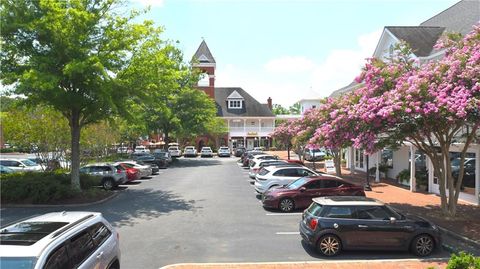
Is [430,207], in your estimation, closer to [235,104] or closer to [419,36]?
[419,36]

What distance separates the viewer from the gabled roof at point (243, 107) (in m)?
70.9

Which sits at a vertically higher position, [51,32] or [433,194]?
[51,32]

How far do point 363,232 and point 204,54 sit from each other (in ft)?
204

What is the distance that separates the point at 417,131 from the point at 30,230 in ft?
38.8

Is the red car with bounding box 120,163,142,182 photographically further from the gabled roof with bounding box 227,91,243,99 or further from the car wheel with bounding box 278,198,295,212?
the gabled roof with bounding box 227,91,243,99

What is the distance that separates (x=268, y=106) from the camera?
7719 centimetres

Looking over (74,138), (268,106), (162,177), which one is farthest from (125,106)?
(268,106)

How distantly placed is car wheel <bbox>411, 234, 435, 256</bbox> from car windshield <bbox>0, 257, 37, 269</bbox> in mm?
9121

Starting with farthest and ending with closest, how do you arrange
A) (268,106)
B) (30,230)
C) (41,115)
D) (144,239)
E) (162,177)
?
(268,106), (162,177), (41,115), (144,239), (30,230)

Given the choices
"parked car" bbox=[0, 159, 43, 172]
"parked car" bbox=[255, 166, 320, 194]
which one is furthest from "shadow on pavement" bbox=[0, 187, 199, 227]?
"parked car" bbox=[0, 159, 43, 172]

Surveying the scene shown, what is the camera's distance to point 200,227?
46.4ft

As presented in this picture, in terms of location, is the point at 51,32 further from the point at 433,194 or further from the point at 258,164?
the point at 433,194

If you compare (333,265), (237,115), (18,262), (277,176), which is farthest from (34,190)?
(237,115)

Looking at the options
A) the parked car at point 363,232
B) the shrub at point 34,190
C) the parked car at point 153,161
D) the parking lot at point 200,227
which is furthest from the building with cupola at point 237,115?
the parked car at point 363,232
